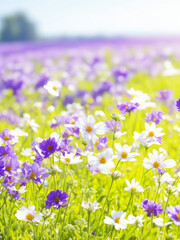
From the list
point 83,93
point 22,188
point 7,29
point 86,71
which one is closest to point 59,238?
point 22,188

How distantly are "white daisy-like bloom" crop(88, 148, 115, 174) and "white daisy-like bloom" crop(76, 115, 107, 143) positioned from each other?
159 millimetres

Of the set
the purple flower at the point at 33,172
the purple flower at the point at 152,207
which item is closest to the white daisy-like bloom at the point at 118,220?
the purple flower at the point at 152,207

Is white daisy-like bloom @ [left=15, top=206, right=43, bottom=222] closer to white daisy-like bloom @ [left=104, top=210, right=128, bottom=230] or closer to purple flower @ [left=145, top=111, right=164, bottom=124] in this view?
white daisy-like bloom @ [left=104, top=210, right=128, bottom=230]

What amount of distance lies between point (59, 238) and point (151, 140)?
687 mm

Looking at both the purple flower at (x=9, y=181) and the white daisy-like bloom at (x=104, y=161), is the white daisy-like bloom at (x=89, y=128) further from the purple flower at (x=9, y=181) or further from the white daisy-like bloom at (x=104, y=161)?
the purple flower at (x=9, y=181)

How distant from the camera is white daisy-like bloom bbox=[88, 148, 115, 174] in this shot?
1729 mm

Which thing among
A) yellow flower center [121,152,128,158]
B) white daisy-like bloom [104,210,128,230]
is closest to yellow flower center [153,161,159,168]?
yellow flower center [121,152,128,158]

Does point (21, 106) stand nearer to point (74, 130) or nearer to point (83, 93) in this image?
point (83, 93)

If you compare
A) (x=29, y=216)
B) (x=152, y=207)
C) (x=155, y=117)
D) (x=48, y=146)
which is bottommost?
(x=29, y=216)

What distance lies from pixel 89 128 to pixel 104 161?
0.23 m

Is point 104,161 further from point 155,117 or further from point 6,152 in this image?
point 155,117

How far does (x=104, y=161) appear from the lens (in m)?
1.75

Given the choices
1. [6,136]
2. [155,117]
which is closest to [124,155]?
[155,117]

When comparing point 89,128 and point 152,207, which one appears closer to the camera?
point 152,207
